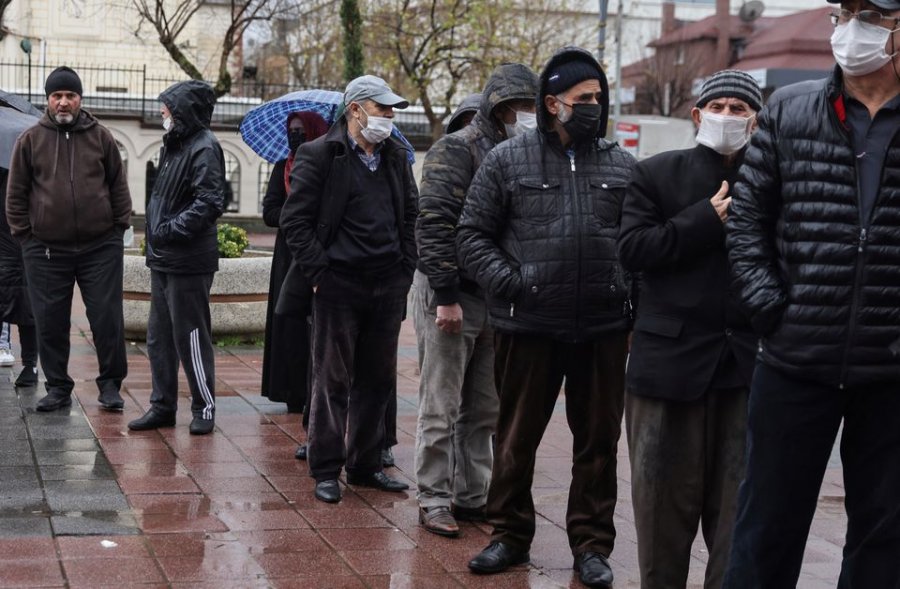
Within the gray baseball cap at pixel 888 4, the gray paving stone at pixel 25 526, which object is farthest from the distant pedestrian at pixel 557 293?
the gray paving stone at pixel 25 526

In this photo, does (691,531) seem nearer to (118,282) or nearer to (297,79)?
(118,282)

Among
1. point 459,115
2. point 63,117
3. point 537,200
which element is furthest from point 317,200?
point 63,117

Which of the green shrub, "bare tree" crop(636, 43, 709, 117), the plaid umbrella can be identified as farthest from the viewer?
"bare tree" crop(636, 43, 709, 117)

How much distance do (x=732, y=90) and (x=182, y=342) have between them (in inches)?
172

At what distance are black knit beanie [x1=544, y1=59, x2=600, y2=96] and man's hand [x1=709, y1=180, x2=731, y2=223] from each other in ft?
3.08

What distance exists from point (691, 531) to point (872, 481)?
940 mm

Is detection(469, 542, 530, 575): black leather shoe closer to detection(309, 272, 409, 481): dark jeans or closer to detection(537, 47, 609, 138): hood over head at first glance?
detection(309, 272, 409, 481): dark jeans

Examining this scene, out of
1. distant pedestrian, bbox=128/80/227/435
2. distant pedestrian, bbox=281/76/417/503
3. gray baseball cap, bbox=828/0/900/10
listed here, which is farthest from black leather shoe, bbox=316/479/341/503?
gray baseball cap, bbox=828/0/900/10

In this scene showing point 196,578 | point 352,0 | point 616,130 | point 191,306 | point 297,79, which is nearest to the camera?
point 196,578

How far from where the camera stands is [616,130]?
101 feet

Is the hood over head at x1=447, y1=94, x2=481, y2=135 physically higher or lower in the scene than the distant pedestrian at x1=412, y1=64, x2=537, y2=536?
higher

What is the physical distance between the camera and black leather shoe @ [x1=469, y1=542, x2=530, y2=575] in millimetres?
5617

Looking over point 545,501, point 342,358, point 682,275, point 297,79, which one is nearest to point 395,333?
point 342,358

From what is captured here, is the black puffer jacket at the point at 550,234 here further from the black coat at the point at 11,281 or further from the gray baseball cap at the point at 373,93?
the black coat at the point at 11,281
